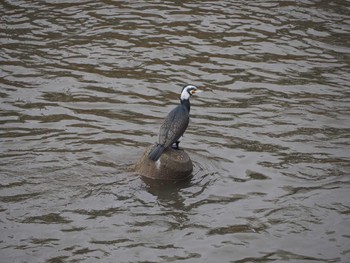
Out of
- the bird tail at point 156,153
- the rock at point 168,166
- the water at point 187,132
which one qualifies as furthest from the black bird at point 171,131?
the water at point 187,132

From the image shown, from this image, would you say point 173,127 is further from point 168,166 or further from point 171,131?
point 168,166

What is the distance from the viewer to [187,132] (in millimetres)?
11195

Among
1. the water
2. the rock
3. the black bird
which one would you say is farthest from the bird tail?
the water

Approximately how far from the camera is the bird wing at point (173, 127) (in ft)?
31.3

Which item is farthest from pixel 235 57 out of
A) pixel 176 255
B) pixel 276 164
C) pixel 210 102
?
pixel 176 255

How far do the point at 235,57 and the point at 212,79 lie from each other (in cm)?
121

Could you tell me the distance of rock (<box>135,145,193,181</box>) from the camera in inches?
375

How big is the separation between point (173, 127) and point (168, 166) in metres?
0.61

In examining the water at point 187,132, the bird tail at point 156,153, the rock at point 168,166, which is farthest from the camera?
the rock at point 168,166

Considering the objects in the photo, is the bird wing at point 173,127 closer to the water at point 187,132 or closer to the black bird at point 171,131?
the black bird at point 171,131

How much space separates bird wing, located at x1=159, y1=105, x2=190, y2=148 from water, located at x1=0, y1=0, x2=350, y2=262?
2.29 ft

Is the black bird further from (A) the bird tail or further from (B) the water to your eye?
(B) the water

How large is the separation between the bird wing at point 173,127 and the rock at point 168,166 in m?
0.20

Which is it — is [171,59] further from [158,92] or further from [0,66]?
[0,66]
